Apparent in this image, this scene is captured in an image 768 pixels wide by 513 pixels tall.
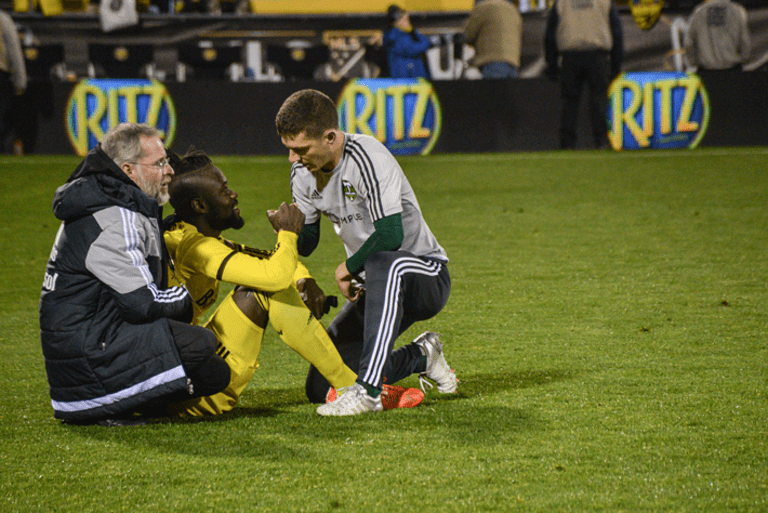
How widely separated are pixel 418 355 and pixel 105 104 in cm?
1020

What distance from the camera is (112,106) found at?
1309 centimetres

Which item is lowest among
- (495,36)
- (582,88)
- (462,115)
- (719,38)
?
(462,115)

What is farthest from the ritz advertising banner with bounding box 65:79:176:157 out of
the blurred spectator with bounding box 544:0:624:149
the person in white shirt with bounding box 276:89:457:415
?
the person in white shirt with bounding box 276:89:457:415

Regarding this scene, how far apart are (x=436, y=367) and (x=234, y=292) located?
0.87 metres

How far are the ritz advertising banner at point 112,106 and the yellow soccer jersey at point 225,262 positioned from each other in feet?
31.9

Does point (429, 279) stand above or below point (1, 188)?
above

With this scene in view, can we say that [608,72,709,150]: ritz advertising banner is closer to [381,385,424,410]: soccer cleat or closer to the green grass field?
the green grass field

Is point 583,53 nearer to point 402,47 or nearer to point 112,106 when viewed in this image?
→ point 402,47

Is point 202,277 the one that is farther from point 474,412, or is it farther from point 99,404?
point 474,412

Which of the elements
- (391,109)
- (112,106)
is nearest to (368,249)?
(391,109)

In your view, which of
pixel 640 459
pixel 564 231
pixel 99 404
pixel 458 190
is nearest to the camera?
pixel 640 459

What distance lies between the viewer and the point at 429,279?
3.80 metres

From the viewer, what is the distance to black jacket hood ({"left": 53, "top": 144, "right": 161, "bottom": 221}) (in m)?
3.23

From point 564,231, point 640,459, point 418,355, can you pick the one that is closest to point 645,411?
point 640,459
